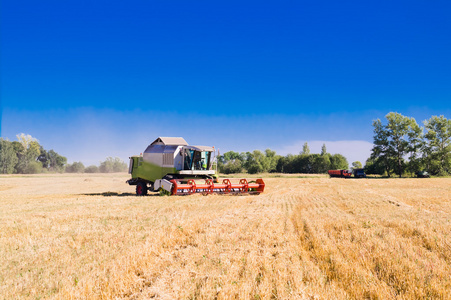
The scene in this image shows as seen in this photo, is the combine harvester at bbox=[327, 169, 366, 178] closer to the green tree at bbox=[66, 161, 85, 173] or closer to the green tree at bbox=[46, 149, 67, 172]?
the green tree at bbox=[46, 149, 67, 172]

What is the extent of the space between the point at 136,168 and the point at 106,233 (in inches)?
524

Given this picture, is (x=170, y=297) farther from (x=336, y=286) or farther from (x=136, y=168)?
(x=136, y=168)

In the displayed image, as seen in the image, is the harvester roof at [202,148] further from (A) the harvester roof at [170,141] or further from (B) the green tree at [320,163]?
(B) the green tree at [320,163]

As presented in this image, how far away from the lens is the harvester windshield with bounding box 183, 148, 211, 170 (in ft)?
57.8

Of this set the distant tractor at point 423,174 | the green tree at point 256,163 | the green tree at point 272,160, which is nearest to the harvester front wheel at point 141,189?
the distant tractor at point 423,174

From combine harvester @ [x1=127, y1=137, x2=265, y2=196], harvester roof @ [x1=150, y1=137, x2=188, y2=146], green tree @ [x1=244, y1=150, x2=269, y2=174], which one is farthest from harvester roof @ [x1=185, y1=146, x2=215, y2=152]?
green tree @ [x1=244, y1=150, x2=269, y2=174]

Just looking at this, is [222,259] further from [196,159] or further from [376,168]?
[376,168]

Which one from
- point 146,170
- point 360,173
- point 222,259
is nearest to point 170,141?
point 146,170

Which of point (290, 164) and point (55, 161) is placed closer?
point (290, 164)

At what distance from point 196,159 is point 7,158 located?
93.6m

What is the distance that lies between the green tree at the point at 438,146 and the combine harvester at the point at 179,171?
192 feet

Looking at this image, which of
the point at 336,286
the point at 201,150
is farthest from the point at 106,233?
Result: the point at 201,150

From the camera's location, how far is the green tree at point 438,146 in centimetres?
5634

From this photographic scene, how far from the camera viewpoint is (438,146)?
190 feet
